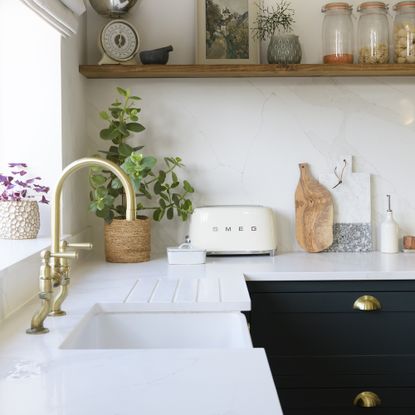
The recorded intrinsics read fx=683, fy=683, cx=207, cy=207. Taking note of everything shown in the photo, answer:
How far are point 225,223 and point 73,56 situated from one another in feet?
2.83

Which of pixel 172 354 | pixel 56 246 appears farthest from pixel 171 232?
pixel 172 354

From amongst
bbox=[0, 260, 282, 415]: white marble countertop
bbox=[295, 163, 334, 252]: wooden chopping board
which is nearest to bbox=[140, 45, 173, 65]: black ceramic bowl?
bbox=[295, 163, 334, 252]: wooden chopping board

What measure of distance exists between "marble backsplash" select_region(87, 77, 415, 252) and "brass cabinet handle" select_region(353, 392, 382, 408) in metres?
0.75

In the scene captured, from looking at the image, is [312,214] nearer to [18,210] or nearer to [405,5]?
[405,5]

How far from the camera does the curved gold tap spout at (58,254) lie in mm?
1550

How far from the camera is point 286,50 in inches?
104

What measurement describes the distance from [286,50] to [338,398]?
1.31 m

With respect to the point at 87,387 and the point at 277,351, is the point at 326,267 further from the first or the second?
the point at 87,387

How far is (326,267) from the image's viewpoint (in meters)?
2.39

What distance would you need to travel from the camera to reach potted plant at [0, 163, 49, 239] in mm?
2289

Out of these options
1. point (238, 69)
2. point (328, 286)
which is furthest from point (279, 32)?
point (328, 286)

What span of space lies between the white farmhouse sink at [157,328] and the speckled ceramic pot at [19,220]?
59cm

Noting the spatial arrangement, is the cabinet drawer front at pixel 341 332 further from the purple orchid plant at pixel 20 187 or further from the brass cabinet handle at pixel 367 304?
→ the purple orchid plant at pixel 20 187

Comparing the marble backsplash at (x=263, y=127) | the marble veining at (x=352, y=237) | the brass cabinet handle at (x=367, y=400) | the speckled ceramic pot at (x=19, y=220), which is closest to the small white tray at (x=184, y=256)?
the marble backsplash at (x=263, y=127)
